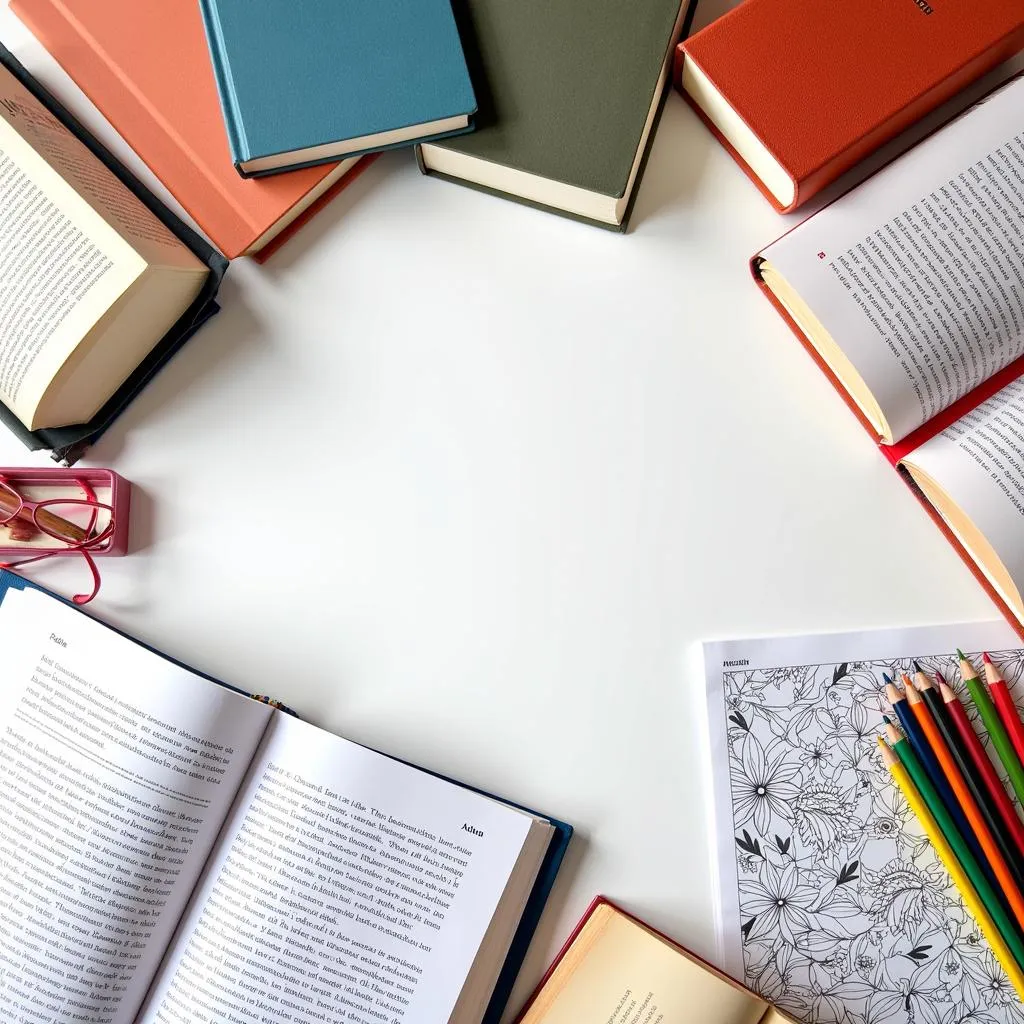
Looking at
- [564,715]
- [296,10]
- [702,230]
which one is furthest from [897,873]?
[296,10]

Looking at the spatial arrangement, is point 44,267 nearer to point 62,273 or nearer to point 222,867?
point 62,273

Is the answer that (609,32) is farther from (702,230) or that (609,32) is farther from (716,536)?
(716,536)

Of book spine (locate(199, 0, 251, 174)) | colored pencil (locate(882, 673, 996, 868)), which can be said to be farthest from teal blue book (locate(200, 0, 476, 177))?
colored pencil (locate(882, 673, 996, 868))

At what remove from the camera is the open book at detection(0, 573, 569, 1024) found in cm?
69

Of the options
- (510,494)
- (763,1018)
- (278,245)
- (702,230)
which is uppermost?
(702,230)

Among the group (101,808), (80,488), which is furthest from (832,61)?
(101,808)

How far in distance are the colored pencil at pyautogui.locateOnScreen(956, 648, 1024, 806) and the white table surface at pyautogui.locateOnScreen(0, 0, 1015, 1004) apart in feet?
0.16

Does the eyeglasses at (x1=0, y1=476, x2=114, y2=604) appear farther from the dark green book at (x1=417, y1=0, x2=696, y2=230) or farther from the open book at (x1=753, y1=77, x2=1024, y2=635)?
the open book at (x1=753, y1=77, x2=1024, y2=635)

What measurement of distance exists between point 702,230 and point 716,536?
25 cm

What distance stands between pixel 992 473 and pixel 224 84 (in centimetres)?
65

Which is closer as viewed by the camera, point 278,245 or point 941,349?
point 941,349

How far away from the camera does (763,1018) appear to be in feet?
2.22

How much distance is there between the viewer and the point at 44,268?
0.71m

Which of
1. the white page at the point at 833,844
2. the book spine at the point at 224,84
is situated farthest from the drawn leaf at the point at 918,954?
the book spine at the point at 224,84
